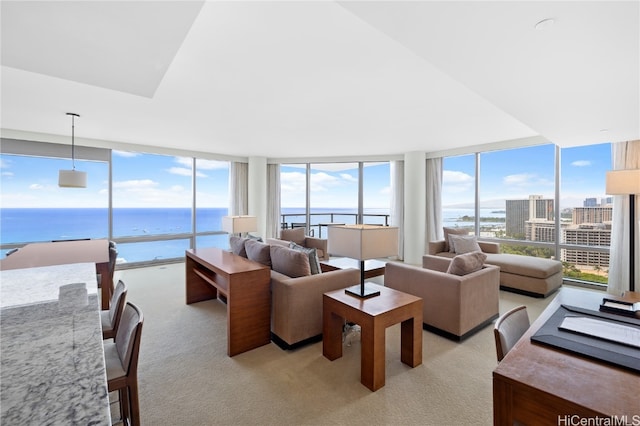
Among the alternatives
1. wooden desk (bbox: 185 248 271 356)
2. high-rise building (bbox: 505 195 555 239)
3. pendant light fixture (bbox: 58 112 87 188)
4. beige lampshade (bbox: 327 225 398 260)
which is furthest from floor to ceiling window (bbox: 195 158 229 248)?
high-rise building (bbox: 505 195 555 239)

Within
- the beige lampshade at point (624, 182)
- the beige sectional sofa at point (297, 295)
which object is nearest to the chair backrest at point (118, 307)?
the beige sectional sofa at point (297, 295)

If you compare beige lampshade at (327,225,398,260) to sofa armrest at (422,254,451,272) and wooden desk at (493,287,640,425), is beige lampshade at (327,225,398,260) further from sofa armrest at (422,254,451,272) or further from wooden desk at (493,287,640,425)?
sofa armrest at (422,254,451,272)

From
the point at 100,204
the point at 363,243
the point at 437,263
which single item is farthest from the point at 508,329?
the point at 100,204

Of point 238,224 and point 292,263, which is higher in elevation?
point 238,224

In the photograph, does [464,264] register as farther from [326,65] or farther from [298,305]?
[326,65]

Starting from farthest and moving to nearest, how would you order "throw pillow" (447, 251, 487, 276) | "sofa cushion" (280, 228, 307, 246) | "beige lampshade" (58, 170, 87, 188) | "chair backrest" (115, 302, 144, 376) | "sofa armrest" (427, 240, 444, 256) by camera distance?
"sofa cushion" (280, 228, 307, 246)
"sofa armrest" (427, 240, 444, 256)
"beige lampshade" (58, 170, 87, 188)
"throw pillow" (447, 251, 487, 276)
"chair backrest" (115, 302, 144, 376)

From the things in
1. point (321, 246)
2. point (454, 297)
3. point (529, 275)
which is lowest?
point (529, 275)

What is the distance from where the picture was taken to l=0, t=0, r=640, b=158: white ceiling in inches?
53.4

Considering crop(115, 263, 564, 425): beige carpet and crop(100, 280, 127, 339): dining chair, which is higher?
crop(100, 280, 127, 339): dining chair

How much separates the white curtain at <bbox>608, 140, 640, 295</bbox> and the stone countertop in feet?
19.1

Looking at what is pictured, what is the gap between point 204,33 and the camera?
75.4 inches

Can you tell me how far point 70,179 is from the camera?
368cm

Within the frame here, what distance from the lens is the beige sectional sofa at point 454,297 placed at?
2.63 meters

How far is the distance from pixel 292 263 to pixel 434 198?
460cm
